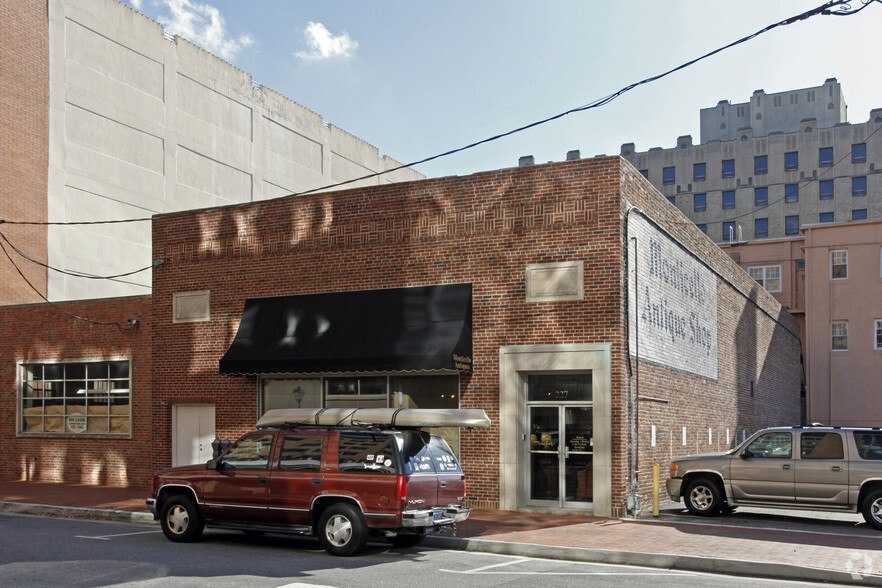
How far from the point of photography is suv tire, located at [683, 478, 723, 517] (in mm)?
17062

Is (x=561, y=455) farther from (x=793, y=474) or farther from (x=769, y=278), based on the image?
(x=769, y=278)

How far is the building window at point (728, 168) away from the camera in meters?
77.4

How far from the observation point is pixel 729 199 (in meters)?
77.2

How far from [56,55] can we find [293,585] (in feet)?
88.3

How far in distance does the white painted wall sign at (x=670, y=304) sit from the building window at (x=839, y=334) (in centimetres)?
2127

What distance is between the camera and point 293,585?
10086mm

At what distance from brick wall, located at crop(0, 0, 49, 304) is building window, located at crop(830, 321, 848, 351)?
1344 inches

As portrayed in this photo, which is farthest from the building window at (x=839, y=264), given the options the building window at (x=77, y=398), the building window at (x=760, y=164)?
the building window at (x=760, y=164)

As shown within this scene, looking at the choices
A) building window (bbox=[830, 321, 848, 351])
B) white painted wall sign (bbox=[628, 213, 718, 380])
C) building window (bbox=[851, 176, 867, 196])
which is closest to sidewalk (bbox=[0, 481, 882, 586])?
white painted wall sign (bbox=[628, 213, 718, 380])

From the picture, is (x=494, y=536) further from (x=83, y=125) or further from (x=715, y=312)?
(x=83, y=125)

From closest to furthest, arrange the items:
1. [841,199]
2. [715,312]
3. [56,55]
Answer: [715,312], [56,55], [841,199]

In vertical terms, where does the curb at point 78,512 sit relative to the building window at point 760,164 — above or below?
below

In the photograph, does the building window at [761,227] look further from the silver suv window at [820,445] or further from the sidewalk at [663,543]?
the sidewalk at [663,543]

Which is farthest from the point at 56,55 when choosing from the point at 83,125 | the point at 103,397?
the point at 103,397
